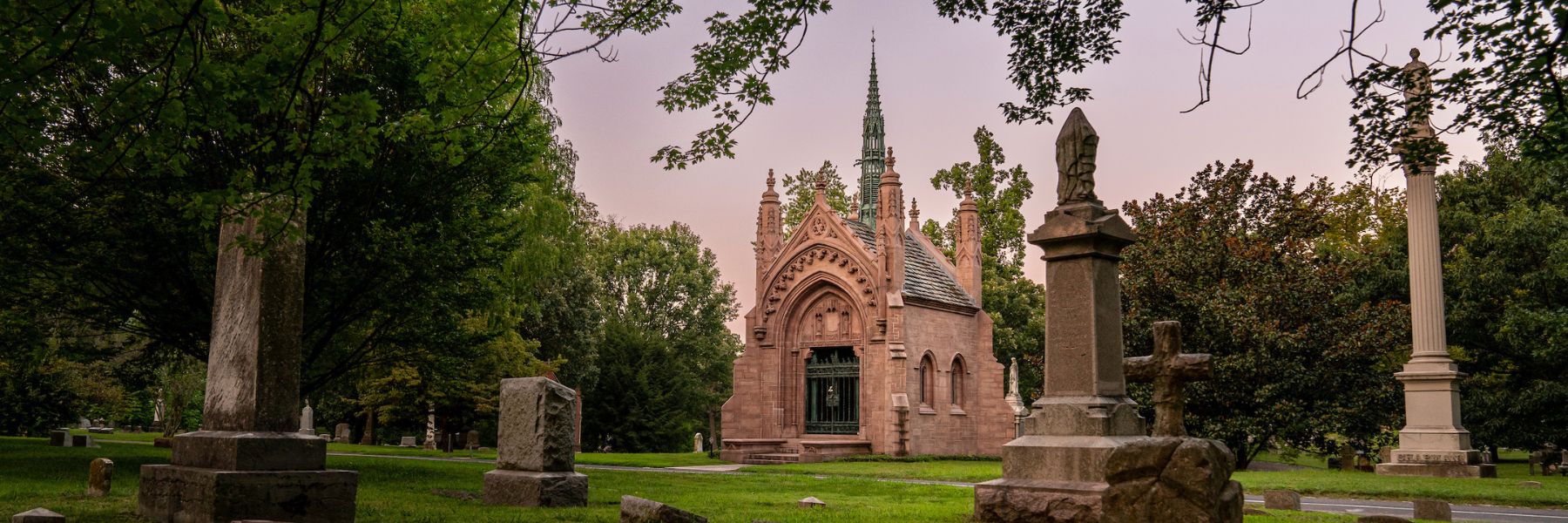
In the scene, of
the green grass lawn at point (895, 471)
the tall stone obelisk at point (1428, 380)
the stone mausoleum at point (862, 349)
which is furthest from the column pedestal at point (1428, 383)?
the stone mausoleum at point (862, 349)

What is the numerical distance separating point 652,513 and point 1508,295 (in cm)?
2884

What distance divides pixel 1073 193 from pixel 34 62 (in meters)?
8.75

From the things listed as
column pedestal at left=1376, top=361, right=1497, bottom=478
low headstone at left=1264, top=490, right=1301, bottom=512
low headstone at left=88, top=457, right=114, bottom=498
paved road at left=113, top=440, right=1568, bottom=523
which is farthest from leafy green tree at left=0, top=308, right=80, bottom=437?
column pedestal at left=1376, top=361, right=1497, bottom=478

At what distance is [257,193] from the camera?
8.52 metres

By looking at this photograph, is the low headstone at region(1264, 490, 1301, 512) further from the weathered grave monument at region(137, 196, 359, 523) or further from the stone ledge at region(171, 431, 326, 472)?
the stone ledge at region(171, 431, 326, 472)

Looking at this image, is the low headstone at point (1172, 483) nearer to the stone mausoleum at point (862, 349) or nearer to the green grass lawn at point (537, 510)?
the green grass lawn at point (537, 510)

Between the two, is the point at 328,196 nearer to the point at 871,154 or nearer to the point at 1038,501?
the point at 1038,501

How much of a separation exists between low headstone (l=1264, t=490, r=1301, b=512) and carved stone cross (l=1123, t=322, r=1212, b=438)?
429cm

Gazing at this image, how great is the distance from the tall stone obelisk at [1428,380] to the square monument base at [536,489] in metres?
16.9

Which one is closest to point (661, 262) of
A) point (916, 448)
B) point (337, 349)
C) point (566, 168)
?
point (566, 168)

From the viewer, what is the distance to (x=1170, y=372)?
9203 millimetres

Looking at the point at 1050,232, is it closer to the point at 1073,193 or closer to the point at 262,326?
the point at 1073,193

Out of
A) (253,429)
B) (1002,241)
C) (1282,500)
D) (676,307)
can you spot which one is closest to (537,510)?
(253,429)

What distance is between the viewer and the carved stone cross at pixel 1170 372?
9086 millimetres
